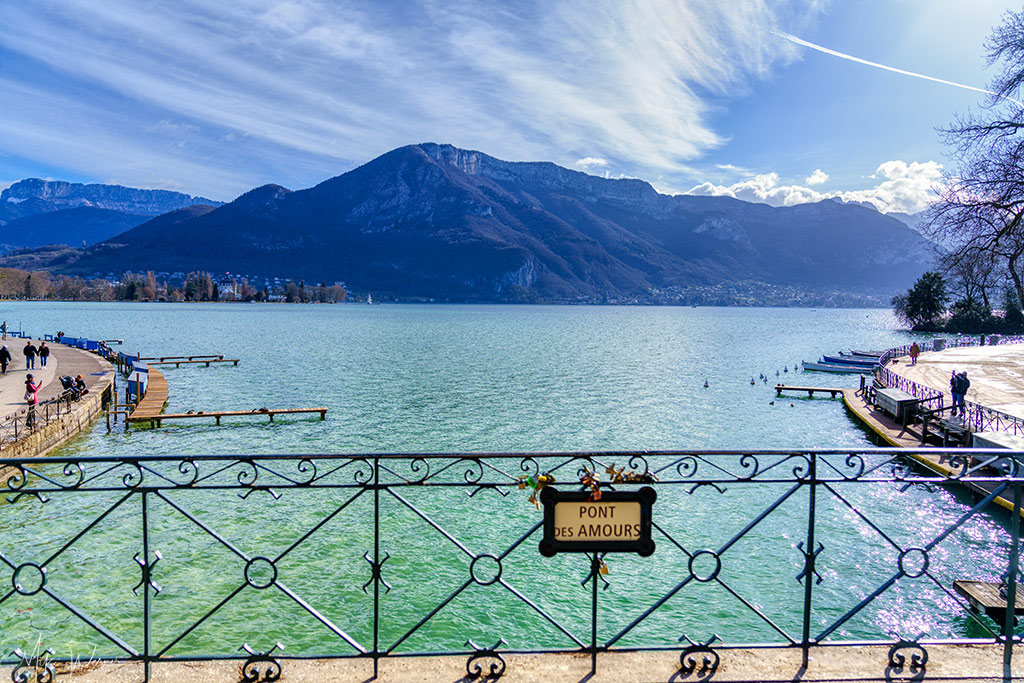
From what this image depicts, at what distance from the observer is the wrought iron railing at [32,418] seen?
18.8m

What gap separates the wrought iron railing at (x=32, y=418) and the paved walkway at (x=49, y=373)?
105 cm

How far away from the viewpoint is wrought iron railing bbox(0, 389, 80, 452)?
18.8 metres

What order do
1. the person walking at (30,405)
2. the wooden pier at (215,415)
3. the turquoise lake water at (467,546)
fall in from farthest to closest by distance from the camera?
1. the wooden pier at (215,415)
2. the person walking at (30,405)
3. the turquoise lake water at (467,546)

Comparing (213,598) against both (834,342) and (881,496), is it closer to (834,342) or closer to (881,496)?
(881,496)

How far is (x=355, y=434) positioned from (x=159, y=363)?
34.1 meters

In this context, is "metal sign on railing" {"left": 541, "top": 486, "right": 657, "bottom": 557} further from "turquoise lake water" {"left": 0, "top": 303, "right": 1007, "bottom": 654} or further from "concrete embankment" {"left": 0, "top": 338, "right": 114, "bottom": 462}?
"concrete embankment" {"left": 0, "top": 338, "right": 114, "bottom": 462}

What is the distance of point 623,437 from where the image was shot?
86.5 feet

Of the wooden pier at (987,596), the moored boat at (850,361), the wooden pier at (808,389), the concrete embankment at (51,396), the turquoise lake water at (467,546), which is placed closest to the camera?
the wooden pier at (987,596)

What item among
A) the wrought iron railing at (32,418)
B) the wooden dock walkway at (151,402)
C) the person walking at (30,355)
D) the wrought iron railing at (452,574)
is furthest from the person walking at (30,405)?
the person walking at (30,355)

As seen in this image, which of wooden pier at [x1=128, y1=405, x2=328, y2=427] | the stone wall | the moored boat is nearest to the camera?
the stone wall

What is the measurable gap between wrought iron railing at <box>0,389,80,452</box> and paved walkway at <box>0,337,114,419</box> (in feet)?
3.44

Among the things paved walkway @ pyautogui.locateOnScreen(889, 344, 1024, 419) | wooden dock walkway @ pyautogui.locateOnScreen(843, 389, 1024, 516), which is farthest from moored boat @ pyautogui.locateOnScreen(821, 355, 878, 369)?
wooden dock walkway @ pyautogui.locateOnScreen(843, 389, 1024, 516)

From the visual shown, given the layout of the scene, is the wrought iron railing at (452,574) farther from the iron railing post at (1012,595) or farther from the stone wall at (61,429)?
the iron railing post at (1012,595)

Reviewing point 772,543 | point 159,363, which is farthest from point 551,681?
point 159,363
